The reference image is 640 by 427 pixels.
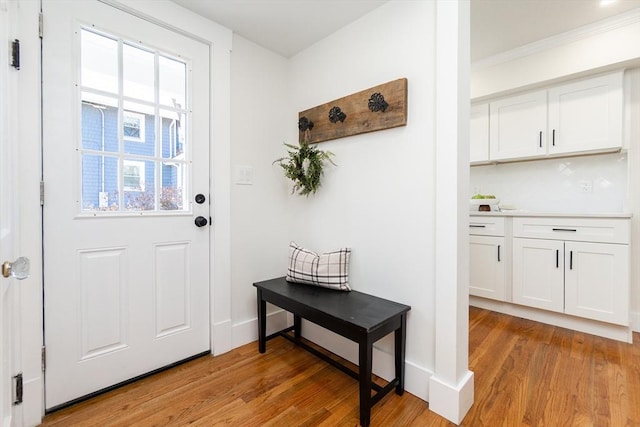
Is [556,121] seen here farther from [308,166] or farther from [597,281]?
[308,166]

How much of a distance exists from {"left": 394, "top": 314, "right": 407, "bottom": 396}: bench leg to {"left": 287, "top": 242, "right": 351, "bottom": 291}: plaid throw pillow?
16.1 inches

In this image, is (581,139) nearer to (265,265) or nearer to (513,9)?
(513,9)

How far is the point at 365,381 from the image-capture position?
4.39 feet

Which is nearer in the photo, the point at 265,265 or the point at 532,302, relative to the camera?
the point at 265,265

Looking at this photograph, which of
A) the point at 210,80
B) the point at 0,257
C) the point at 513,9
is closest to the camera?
the point at 0,257

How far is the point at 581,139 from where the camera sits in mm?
2484

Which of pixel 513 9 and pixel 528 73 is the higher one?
pixel 513 9

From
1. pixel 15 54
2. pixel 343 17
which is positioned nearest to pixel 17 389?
pixel 15 54

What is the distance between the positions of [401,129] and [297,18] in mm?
1056

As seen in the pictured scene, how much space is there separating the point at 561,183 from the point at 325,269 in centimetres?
Result: 258

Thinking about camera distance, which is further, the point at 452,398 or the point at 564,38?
the point at 564,38

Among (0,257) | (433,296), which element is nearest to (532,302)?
(433,296)

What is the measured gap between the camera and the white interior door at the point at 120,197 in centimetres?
142

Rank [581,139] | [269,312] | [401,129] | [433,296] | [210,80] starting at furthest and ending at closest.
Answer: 1. [581,139]
2. [269,312]
3. [210,80]
4. [401,129]
5. [433,296]
